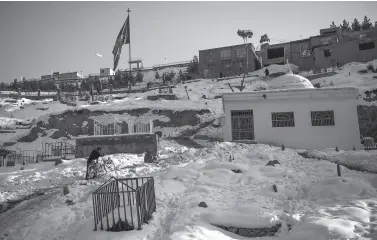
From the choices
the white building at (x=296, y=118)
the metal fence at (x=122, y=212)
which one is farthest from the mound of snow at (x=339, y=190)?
the white building at (x=296, y=118)

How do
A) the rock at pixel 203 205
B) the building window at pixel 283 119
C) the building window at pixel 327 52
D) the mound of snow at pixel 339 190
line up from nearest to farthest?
the rock at pixel 203 205, the mound of snow at pixel 339 190, the building window at pixel 283 119, the building window at pixel 327 52

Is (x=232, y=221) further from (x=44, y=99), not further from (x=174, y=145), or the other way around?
(x=44, y=99)

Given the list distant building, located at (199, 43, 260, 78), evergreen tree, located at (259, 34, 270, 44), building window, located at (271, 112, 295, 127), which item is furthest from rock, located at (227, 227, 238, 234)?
evergreen tree, located at (259, 34, 270, 44)

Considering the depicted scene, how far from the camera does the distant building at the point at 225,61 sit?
43.9 m

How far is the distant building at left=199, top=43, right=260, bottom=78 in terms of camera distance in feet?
144

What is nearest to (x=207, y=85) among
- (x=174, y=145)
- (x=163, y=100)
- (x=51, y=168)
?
(x=163, y=100)

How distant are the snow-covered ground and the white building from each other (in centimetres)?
345

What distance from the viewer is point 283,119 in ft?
55.1

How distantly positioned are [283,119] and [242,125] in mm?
2624

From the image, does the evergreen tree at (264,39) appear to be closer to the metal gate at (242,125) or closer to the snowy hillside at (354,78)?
the snowy hillside at (354,78)

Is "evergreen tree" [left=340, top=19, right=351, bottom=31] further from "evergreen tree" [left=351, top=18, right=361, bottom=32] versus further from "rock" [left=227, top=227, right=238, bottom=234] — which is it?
"rock" [left=227, top=227, right=238, bottom=234]

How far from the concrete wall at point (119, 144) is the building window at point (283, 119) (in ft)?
25.7

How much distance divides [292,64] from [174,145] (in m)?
30.9

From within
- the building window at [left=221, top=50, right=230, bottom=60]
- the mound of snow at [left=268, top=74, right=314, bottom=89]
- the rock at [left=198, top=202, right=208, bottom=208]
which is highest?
the building window at [left=221, top=50, right=230, bottom=60]
